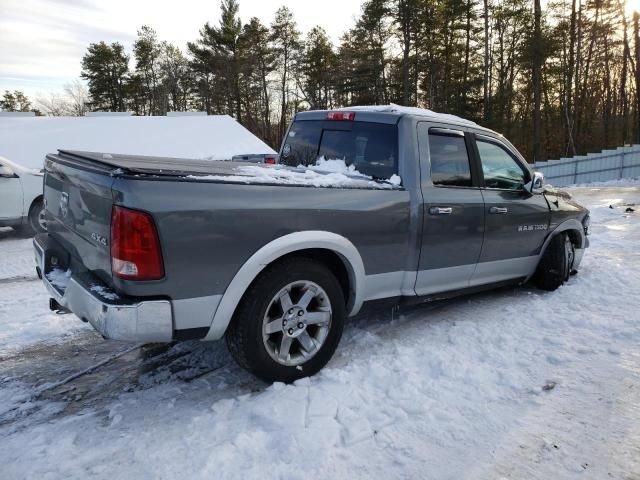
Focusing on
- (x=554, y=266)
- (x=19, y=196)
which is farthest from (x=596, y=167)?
(x=19, y=196)

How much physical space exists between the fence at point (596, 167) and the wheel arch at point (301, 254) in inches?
905

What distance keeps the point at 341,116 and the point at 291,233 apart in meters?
1.65

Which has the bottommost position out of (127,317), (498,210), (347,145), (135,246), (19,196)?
(127,317)

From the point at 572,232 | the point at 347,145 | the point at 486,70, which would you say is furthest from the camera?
the point at 486,70

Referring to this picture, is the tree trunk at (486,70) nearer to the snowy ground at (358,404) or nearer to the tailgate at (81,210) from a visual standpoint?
the snowy ground at (358,404)

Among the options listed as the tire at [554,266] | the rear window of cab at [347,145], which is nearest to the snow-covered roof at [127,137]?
the rear window of cab at [347,145]

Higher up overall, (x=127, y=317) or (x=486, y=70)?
(x=486, y=70)

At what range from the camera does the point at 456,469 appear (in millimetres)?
2389

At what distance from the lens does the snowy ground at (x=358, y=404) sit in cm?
240

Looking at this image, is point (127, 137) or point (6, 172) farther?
point (127, 137)

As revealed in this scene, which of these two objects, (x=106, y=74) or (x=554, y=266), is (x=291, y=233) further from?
(x=106, y=74)

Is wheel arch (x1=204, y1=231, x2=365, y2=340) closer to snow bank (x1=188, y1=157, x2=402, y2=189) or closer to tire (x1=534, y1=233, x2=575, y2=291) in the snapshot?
snow bank (x1=188, y1=157, x2=402, y2=189)

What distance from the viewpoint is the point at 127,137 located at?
2220cm

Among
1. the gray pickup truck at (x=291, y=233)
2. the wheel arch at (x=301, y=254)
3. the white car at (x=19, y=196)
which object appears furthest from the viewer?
the white car at (x=19, y=196)
